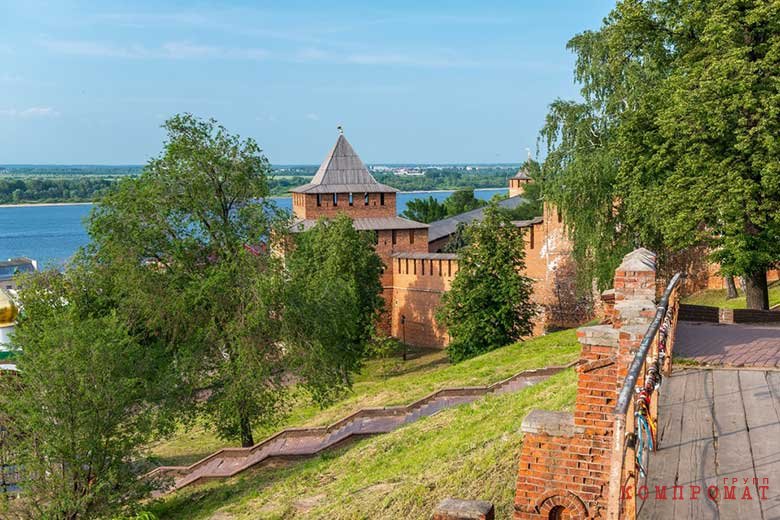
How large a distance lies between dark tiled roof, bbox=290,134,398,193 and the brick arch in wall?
2719 centimetres

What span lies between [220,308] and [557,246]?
13255 mm

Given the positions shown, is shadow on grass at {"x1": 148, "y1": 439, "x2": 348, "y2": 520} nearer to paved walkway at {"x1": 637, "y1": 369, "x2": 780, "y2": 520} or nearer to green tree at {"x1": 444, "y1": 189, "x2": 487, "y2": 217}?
paved walkway at {"x1": 637, "y1": 369, "x2": 780, "y2": 520}

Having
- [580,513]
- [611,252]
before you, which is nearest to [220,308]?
[611,252]

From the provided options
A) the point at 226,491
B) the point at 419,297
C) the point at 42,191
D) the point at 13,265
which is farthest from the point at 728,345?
the point at 42,191

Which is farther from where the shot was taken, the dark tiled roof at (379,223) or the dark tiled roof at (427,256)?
the dark tiled roof at (379,223)

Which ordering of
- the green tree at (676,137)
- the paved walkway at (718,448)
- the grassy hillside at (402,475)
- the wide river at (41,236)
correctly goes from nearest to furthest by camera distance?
the paved walkway at (718,448) < the grassy hillside at (402,475) < the green tree at (676,137) < the wide river at (41,236)

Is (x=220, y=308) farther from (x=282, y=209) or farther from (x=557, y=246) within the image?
(x=557, y=246)

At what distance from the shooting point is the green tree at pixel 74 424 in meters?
12.5

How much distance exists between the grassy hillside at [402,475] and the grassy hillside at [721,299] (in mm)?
10851

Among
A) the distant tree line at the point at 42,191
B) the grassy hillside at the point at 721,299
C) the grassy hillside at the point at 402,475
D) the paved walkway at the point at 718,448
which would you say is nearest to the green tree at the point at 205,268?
the grassy hillside at the point at 402,475

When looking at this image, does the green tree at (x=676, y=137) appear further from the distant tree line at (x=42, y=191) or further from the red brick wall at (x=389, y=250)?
the distant tree line at (x=42, y=191)

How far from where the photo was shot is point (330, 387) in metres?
16.6

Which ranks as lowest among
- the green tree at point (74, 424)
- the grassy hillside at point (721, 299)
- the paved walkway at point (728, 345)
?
the green tree at point (74, 424)

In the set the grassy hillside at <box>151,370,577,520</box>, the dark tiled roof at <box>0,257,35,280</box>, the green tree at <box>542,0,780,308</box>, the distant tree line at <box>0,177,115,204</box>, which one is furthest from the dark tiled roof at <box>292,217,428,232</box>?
the distant tree line at <box>0,177,115,204</box>
